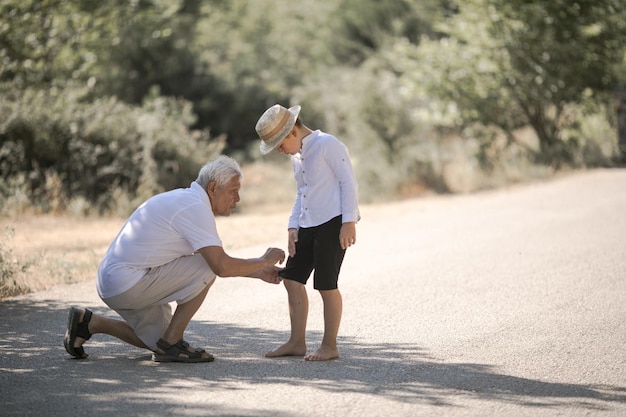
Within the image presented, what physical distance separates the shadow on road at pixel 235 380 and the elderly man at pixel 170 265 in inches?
8.0

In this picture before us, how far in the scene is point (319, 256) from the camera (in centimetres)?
634

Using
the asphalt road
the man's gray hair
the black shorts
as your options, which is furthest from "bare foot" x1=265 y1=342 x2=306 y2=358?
the man's gray hair

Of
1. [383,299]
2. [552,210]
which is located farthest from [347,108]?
[383,299]

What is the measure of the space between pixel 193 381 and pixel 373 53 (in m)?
32.2

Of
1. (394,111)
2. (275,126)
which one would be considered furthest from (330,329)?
(394,111)

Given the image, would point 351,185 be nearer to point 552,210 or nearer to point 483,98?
point 552,210

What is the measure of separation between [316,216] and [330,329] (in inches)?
30.5

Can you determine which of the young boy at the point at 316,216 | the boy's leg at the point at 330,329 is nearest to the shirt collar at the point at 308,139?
the young boy at the point at 316,216

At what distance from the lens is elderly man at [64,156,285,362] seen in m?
6.13

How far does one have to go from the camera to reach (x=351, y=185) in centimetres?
633

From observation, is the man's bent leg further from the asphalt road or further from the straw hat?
the straw hat

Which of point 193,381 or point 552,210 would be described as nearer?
point 193,381

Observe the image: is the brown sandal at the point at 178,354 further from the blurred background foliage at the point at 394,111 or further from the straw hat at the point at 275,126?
the blurred background foliage at the point at 394,111

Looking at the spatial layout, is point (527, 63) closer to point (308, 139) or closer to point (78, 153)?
point (78, 153)
